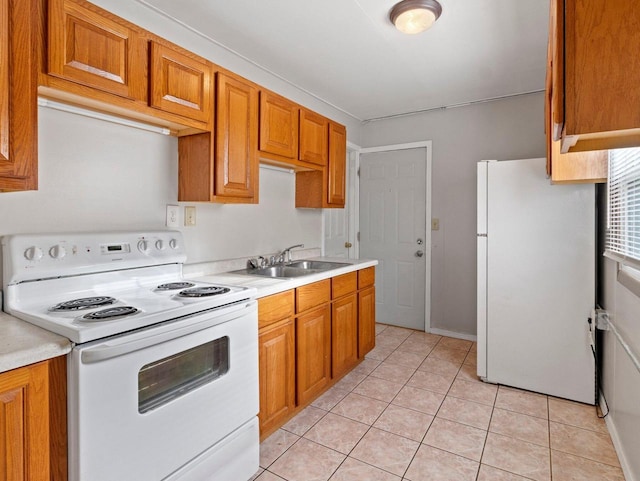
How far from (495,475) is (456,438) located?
304 mm

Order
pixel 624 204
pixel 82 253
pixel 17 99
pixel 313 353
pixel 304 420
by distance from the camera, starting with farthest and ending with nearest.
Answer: pixel 313 353
pixel 304 420
pixel 624 204
pixel 82 253
pixel 17 99

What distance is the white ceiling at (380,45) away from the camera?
201 centimetres

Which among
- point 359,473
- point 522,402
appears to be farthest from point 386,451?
point 522,402

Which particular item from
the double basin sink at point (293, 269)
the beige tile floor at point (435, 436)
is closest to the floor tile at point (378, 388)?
the beige tile floor at point (435, 436)

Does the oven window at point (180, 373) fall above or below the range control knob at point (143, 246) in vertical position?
below

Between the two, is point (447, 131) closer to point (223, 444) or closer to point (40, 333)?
point (223, 444)

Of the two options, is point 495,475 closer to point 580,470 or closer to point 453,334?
point 580,470

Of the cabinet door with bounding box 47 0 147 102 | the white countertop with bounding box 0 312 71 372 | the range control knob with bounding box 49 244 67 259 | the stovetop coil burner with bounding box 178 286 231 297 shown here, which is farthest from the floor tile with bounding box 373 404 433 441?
the cabinet door with bounding box 47 0 147 102

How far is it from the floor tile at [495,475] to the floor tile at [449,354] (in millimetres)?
1365

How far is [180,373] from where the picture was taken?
138 centimetres

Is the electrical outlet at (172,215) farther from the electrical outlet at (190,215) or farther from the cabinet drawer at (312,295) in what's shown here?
the cabinet drawer at (312,295)

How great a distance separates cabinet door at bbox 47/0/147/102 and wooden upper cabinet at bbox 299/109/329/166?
4.00 ft

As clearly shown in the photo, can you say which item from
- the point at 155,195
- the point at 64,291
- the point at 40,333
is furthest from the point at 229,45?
the point at 40,333

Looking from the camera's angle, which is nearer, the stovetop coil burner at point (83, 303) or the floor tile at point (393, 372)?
the stovetop coil burner at point (83, 303)
